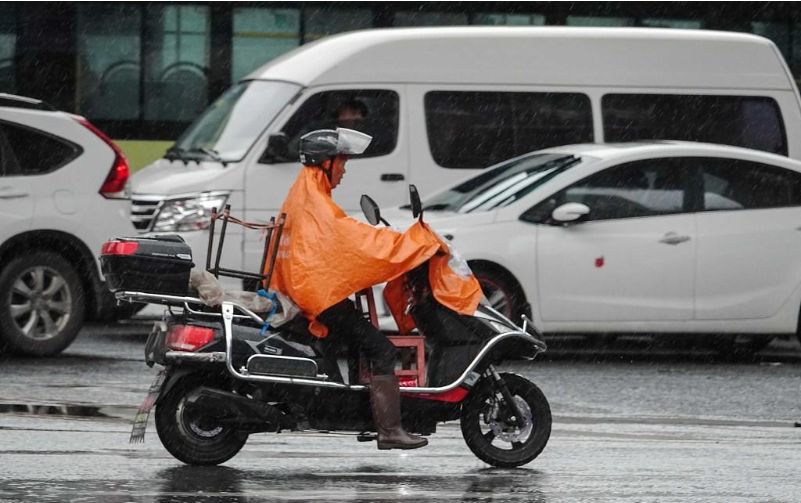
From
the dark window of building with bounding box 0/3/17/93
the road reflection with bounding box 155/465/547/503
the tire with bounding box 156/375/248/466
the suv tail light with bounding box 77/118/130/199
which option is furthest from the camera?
the dark window of building with bounding box 0/3/17/93

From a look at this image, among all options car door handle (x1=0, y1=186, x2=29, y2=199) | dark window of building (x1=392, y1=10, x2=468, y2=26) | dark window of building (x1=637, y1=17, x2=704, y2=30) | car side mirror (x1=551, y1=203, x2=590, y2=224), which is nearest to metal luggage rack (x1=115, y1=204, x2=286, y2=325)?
car door handle (x1=0, y1=186, x2=29, y2=199)

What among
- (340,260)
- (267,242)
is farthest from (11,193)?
(340,260)

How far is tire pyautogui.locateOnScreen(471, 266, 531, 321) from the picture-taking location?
13484mm

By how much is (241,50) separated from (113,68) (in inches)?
51.7

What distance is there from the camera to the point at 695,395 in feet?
40.2

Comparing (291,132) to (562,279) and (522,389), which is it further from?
(522,389)

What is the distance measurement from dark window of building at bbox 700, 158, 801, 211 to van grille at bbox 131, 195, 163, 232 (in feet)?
14.5

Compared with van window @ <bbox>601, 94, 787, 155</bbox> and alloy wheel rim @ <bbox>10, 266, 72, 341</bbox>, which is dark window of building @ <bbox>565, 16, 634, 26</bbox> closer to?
van window @ <bbox>601, 94, 787, 155</bbox>

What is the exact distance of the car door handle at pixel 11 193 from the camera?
43.0ft

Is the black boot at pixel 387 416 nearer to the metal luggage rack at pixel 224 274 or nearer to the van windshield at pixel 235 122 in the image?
the metal luggage rack at pixel 224 274

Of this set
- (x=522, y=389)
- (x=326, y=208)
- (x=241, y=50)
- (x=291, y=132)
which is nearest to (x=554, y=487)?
(x=522, y=389)

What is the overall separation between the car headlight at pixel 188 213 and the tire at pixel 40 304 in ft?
5.91

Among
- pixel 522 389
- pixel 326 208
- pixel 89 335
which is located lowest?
pixel 89 335

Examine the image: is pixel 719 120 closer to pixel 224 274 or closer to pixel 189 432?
pixel 224 274
